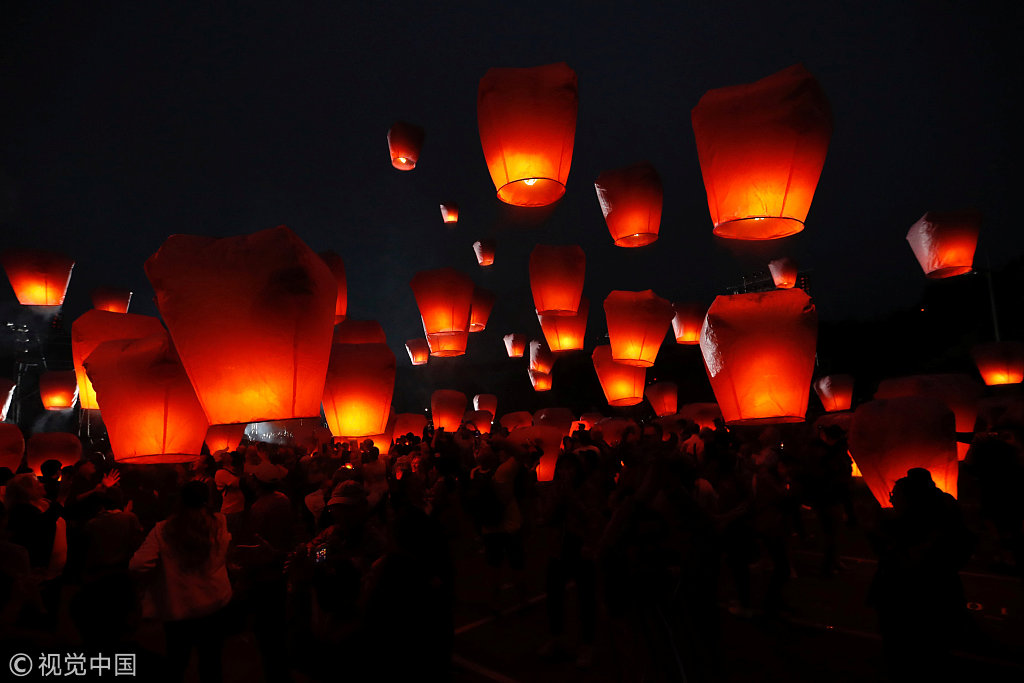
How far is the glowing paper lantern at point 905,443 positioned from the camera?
4008mm

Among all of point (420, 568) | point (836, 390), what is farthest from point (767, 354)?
point (836, 390)

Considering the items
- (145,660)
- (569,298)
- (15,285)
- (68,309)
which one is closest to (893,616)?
(145,660)

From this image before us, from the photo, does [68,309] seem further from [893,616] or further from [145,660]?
[893,616]

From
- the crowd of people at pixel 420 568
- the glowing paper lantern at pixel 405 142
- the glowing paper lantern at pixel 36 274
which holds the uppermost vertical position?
the glowing paper lantern at pixel 405 142

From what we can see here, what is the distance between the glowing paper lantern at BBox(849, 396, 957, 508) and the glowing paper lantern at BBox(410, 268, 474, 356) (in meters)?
4.02

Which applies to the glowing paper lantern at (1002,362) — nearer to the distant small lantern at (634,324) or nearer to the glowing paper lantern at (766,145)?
the distant small lantern at (634,324)

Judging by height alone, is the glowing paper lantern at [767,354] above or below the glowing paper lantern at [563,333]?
below

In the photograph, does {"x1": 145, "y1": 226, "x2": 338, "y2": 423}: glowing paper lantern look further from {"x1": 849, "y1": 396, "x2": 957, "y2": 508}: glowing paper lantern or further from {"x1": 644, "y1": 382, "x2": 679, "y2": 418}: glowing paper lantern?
{"x1": 644, "y1": 382, "x2": 679, "y2": 418}: glowing paper lantern

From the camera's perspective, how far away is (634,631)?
2.81m

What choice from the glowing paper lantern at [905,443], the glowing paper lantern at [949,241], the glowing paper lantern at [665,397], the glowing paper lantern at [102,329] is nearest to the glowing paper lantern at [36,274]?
the glowing paper lantern at [102,329]

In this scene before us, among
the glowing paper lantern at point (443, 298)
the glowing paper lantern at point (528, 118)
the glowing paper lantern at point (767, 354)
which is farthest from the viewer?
the glowing paper lantern at point (443, 298)

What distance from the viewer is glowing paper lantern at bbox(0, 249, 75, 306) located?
7.73 m

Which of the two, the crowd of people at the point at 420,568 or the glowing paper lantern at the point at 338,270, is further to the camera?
the glowing paper lantern at the point at 338,270

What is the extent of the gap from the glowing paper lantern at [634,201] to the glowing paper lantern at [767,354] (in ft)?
5.54
